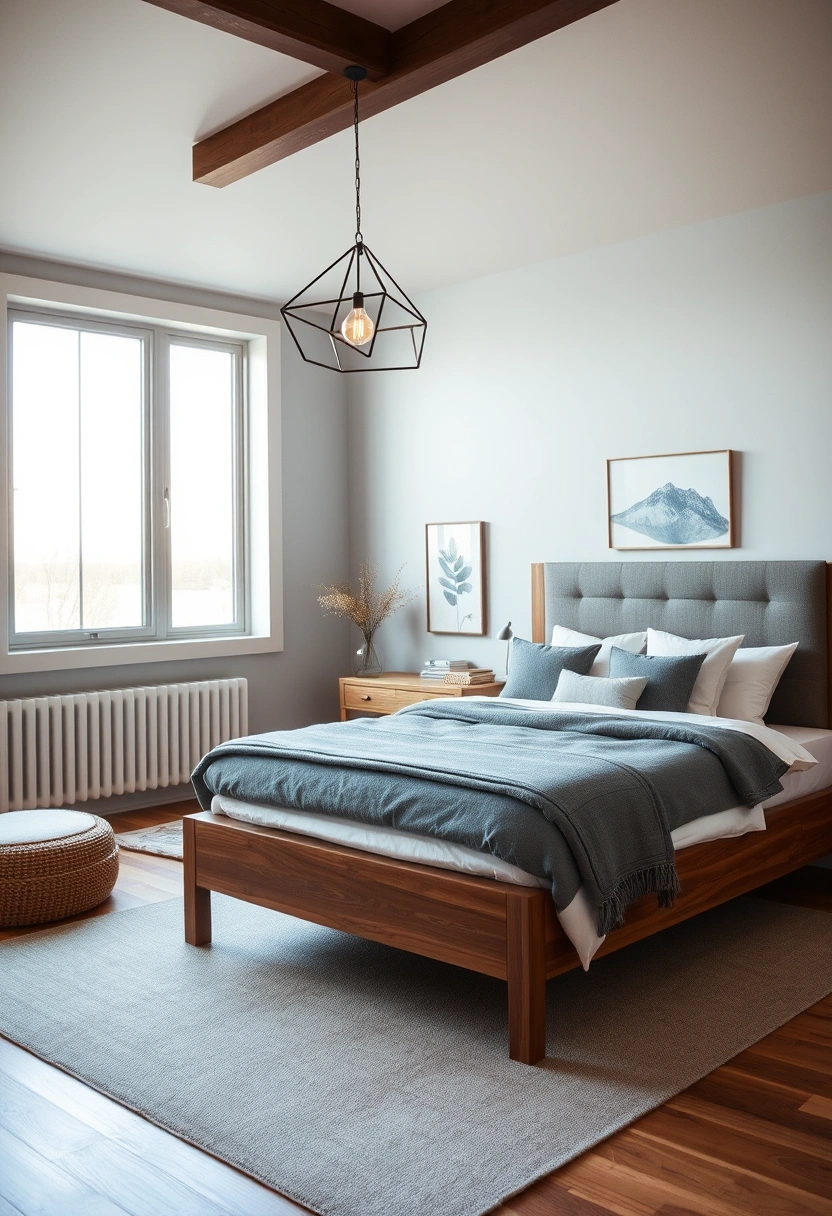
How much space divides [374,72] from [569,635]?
2.53m

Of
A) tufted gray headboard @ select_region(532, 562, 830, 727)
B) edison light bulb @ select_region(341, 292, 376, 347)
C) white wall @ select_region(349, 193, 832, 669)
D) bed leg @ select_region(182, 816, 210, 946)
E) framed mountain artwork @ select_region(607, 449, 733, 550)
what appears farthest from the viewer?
framed mountain artwork @ select_region(607, 449, 733, 550)

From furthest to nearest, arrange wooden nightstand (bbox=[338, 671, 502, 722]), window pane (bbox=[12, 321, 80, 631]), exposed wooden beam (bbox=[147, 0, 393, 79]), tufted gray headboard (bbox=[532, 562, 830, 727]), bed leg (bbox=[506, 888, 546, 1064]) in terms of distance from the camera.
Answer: wooden nightstand (bbox=[338, 671, 502, 722])
window pane (bbox=[12, 321, 80, 631])
tufted gray headboard (bbox=[532, 562, 830, 727])
exposed wooden beam (bbox=[147, 0, 393, 79])
bed leg (bbox=[506, 888, 546, 1064])

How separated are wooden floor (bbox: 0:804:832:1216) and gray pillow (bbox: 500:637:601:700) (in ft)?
6.48

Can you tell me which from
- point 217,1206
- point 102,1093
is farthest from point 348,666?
point 217,1206

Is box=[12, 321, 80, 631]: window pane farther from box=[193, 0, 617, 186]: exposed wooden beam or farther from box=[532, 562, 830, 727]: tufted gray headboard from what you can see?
box=[532, 562, 830, 727]: tufted gray headboard

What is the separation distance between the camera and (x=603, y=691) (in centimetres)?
406

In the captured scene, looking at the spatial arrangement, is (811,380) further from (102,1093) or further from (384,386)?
(102,1093)

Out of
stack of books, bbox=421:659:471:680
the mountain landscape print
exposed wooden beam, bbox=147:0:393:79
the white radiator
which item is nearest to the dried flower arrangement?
stack of books, bbox=421:659:471:680

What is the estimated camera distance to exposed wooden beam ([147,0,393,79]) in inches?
106

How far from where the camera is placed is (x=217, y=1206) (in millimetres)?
2008

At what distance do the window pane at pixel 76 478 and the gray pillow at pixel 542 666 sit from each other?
82.7 inches

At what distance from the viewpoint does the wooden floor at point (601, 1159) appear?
2.01 meters

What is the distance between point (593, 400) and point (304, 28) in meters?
2.49

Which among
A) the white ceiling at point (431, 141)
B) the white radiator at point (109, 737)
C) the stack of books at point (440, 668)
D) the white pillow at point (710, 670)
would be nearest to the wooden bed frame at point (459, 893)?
the white pillow at point (710, 670)
